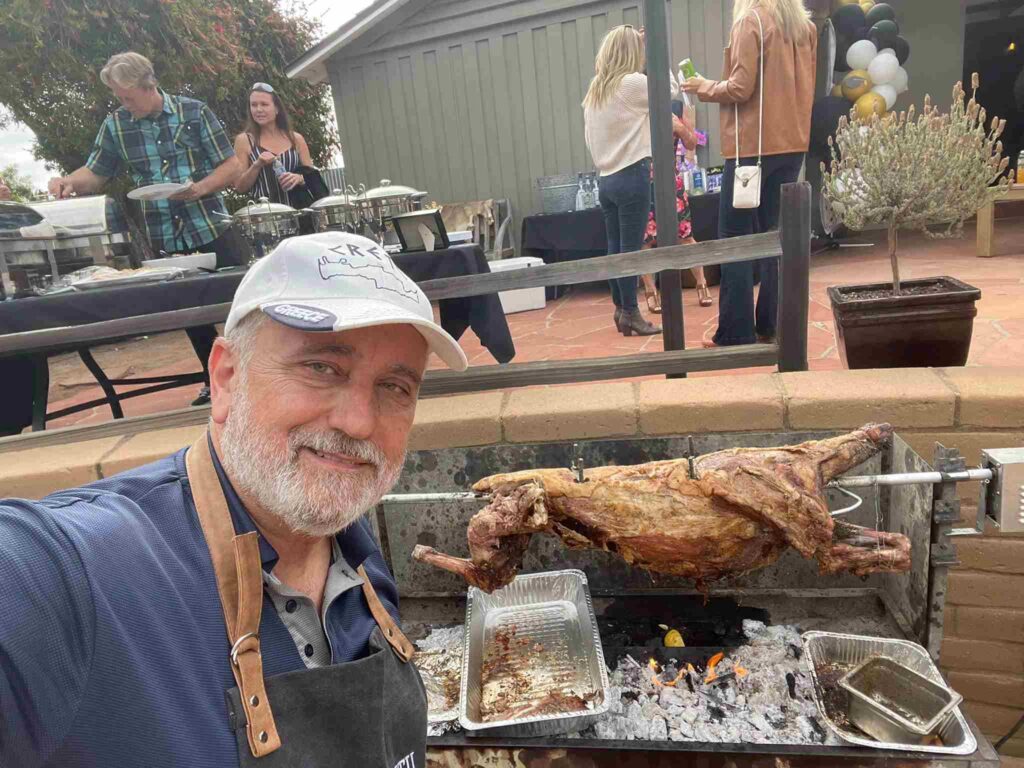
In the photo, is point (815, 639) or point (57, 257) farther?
point (57, 257)

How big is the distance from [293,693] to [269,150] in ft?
14.3

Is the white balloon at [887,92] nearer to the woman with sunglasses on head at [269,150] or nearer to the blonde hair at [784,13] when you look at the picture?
the blonde hair at [784,13]

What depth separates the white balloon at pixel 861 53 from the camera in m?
7.37

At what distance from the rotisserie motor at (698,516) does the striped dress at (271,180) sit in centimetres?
316

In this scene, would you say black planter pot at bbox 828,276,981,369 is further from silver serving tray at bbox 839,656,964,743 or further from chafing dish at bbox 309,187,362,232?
chafing dish at bbox 309,187,362,232

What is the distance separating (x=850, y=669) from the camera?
2.08 m

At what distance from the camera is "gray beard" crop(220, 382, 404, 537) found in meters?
1.24

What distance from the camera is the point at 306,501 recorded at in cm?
125

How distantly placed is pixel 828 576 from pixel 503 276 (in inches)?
73.2

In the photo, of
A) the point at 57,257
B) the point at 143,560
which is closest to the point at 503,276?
the point at 143,560

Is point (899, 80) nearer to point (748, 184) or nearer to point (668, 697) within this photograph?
point (748, 184)

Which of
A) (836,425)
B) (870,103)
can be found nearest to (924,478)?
(836,425)

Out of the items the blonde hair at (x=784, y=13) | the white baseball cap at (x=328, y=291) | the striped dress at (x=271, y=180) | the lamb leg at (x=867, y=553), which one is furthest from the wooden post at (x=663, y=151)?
the striped dress at (x=271, y=180)

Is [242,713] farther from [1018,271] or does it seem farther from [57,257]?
[1018,271]
